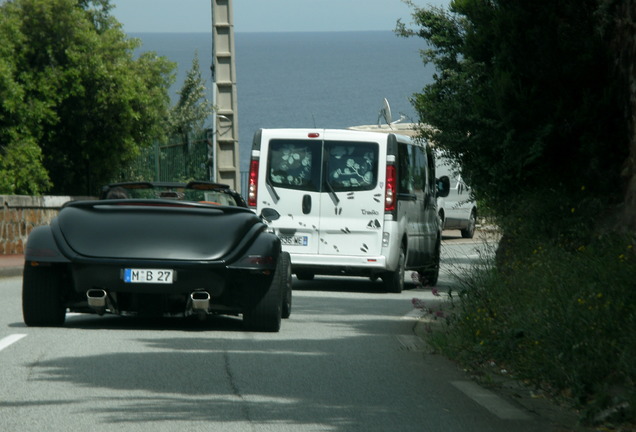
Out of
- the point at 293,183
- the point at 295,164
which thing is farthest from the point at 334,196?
the point at 295,164

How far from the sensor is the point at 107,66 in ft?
95.8

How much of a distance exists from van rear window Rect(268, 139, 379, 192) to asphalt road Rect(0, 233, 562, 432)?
494cm

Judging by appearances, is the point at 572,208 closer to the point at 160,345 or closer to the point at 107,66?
the point at 160,345

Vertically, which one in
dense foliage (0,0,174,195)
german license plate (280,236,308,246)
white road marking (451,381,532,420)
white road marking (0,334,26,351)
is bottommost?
white road marking (451,381,532,420)

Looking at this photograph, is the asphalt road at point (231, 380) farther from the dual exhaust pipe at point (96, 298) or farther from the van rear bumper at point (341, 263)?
the van rear bumper at point (341, 263)

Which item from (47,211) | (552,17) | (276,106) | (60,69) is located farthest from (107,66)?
(276,106)

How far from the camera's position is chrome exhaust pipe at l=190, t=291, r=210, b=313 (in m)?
11.7

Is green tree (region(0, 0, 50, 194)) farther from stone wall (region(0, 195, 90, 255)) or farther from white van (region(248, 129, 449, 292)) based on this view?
white van (region(248, 129, 449, 292))

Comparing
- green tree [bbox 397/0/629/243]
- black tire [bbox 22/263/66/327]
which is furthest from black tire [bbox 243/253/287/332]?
green tree [bbox 397/0/629/243]

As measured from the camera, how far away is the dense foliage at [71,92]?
2834cm

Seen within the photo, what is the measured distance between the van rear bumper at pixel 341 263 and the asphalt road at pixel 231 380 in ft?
14.7

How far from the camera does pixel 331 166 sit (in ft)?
60.7

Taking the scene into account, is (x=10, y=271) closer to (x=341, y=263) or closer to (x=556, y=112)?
(x=341, y=263)

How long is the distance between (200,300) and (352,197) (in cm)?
693
